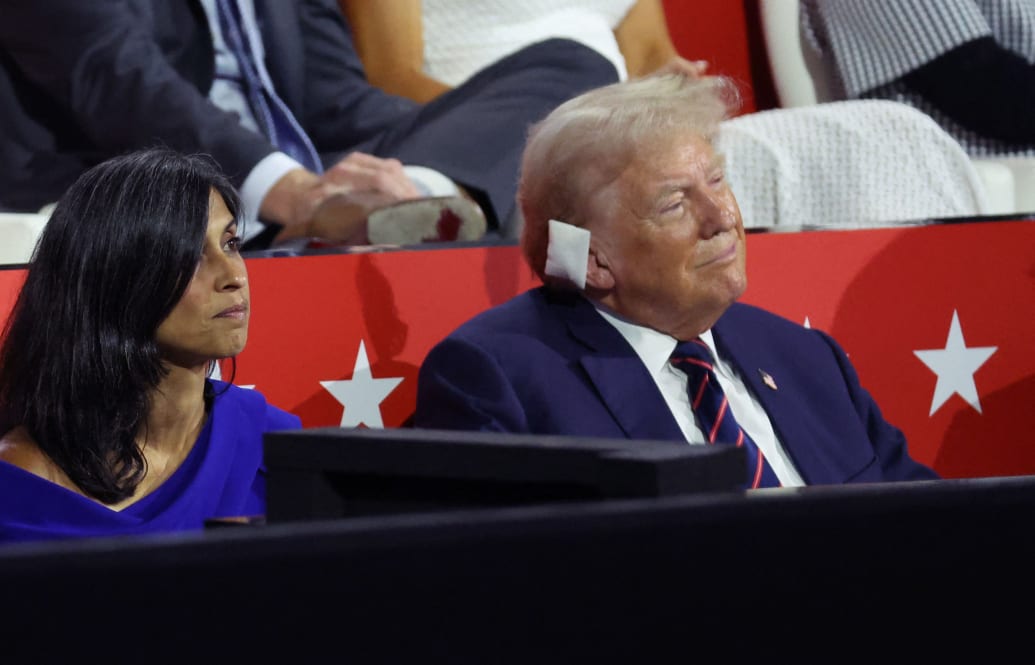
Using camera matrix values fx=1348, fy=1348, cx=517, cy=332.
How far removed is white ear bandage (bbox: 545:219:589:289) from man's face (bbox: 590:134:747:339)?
3cm

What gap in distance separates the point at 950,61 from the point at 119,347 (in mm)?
2265

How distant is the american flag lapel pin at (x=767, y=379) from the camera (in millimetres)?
2127

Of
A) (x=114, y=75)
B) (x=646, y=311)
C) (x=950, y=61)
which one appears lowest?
(x=646, y=311)

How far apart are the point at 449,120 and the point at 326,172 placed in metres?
0.29

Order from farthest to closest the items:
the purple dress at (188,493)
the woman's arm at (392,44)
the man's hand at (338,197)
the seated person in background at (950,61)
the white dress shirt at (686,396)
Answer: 1. the seated person in background at (950,61)
2. the woman's arm at (392,44)
3. the man's hand at (338,197)
4. the white dress shirt at (686,396)
5. the purple dress at (188,493)

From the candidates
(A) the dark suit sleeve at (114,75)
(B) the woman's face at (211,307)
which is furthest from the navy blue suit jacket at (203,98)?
(B) the woman's face at (211,307)

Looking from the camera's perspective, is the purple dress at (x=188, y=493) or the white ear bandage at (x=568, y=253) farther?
the white ear bandage at (x=568, y=253)

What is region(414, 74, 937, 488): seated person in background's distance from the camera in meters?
1.99

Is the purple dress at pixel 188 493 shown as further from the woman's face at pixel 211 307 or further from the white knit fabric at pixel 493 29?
the white knit fabric at pixel 493 29

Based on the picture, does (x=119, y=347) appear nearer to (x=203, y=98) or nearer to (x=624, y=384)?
(x=624, y=384)

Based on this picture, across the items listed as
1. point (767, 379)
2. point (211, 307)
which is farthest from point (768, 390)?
point (211, 307)

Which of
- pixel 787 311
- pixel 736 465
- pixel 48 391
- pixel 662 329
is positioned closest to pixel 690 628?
pixel 736 465

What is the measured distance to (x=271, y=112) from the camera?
2723 millimetres

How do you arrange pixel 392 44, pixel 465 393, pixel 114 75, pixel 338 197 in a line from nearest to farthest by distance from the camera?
pixel 465 393 < pixel 114 75 < pixel 338 197 < pixel 392 44
